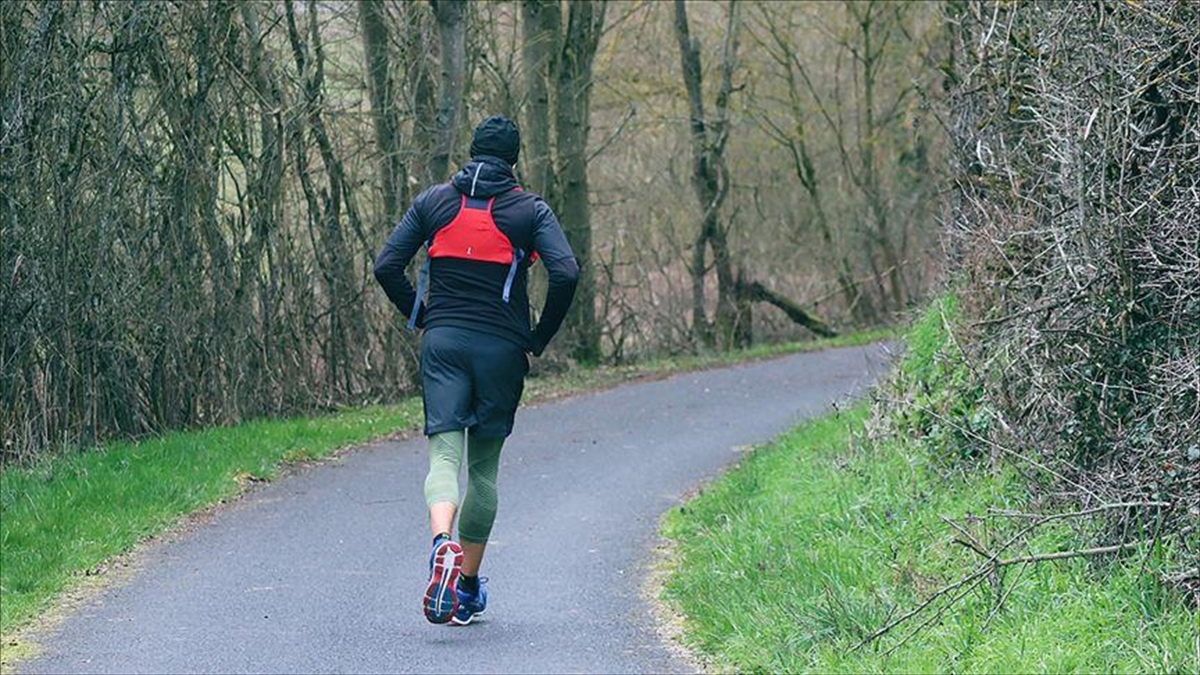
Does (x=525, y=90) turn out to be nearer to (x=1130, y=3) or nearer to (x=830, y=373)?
(x=830, y=373)

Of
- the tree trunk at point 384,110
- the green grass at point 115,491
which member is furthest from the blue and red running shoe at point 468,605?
the tree trunk at point 384,110

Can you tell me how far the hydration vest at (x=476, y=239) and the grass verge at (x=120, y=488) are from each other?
2586mm

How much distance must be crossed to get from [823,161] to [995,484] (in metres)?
24.7

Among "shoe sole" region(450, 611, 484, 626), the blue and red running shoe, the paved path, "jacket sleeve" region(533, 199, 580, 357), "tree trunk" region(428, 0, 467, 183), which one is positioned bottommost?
the paved path

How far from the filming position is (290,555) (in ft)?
30.9

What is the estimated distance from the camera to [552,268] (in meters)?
7.17

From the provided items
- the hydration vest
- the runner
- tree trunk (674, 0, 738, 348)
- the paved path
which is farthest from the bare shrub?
tree trunk (674, 0, 738, 348)

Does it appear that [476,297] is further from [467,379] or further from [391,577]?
[391,577]

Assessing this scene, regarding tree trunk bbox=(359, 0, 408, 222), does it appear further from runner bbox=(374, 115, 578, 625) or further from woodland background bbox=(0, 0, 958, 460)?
runner bbox=(374, 115, 578, 625)

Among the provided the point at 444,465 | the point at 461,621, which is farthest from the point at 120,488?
the point at 444,465

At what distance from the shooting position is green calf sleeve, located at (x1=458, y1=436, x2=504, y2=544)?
24.3 feet

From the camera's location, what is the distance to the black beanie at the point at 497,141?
7.29 m

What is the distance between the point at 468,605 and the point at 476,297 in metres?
1.41

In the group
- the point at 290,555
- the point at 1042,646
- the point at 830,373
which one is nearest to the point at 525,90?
the point at 830,373
